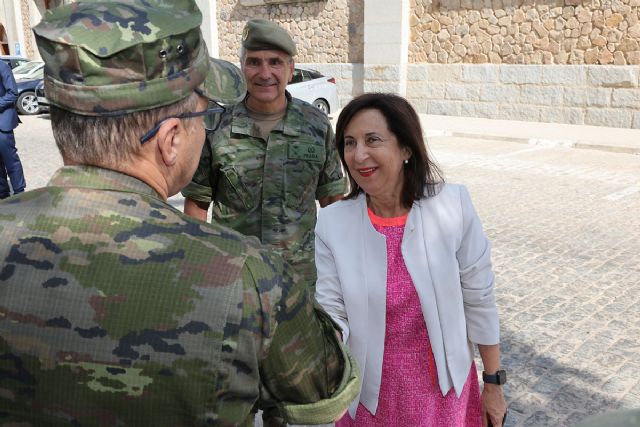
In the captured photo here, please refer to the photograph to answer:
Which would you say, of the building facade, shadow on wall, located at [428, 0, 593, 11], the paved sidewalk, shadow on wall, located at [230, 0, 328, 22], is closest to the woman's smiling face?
the paved sidewalk

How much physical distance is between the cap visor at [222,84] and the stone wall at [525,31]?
1304 cm

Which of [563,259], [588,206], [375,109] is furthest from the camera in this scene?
[588,206]

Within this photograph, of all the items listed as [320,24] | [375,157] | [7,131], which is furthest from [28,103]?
[375,157]

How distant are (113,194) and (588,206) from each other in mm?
7013

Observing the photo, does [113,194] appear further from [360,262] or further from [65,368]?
[360,262]

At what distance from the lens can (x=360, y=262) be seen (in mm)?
2104

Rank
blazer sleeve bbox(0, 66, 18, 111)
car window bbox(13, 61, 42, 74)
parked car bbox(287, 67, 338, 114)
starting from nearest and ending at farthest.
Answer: blazer sleeve bbox(0, 66, 18, 111) → parked car bbox(287, 67, 338, 114) → car window bbox(13, 61, 42, 74)

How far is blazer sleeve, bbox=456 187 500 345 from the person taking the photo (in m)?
2.12

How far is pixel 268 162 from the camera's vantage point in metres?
2.79

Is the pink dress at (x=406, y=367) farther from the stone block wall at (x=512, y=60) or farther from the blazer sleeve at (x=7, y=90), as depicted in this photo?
the stone block wall at (x=512, y=60)

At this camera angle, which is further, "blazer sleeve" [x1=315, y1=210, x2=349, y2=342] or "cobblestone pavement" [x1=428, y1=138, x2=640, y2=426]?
"cobblestone pavement" [x1=428, y1=138, x2=640, y2=426]

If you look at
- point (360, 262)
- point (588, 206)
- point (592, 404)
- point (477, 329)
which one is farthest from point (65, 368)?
point (588, 206)

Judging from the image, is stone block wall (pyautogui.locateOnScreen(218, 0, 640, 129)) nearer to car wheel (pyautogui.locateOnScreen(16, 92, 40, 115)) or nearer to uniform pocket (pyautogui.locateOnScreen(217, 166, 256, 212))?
car wheel (pyautogui.locateOnScreen(16, 92, 40, 115))

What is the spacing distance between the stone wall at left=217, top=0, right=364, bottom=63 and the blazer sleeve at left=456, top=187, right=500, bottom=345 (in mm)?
15644
